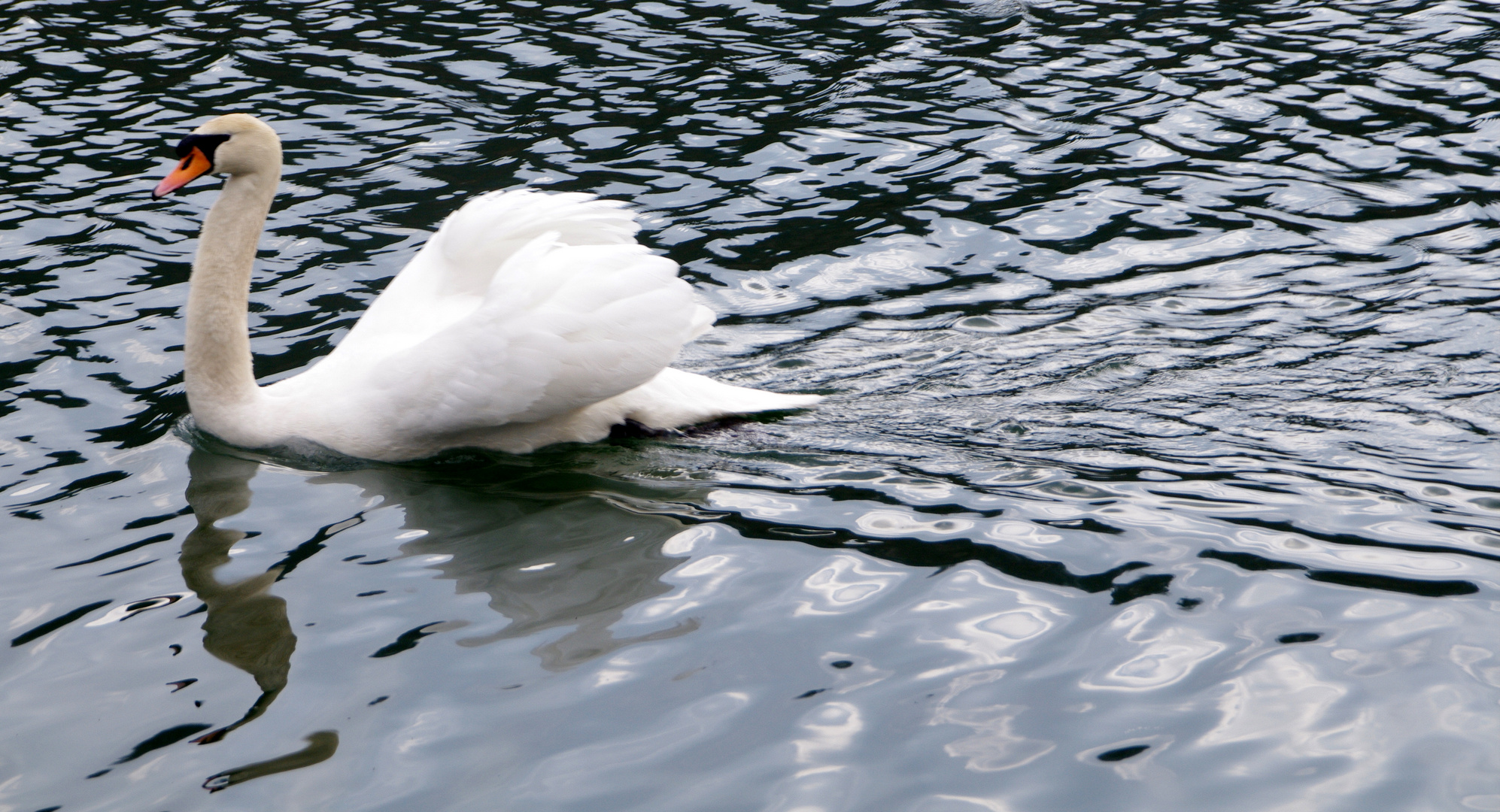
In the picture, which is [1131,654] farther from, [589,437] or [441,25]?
[441,25]

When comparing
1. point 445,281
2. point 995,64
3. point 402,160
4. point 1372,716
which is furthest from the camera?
point 995,64

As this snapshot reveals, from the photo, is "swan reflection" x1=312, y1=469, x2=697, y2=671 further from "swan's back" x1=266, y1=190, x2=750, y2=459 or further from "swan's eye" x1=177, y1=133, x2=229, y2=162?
"swan's eye" x1=177, y1=133, x2=229, y2=162

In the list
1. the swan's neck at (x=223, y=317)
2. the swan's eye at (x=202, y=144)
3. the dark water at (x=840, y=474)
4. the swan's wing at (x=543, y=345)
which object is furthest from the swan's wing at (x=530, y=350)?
the swan's eye at (x=202, y=144)

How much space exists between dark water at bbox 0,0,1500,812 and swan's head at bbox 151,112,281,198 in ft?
3.93

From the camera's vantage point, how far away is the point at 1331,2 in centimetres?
1152

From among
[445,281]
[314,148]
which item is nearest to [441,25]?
[314,148]

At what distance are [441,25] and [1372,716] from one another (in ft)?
33.0

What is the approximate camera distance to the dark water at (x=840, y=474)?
3611mm

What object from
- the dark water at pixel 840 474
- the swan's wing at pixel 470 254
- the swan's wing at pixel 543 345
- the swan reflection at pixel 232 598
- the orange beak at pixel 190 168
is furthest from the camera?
the swan's wing at pixel 470 254

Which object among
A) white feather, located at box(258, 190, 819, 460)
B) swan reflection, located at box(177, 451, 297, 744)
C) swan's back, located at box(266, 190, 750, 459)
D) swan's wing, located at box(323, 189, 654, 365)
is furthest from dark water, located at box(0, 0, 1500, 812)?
swan's wing, located at box(323, 189, 654, 365)

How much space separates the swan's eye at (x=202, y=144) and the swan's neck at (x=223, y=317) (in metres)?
0.16

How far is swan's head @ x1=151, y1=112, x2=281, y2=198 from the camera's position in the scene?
545 centimetres

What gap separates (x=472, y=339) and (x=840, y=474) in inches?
59.5

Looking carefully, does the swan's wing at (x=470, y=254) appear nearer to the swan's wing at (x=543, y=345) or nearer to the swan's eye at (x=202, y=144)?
the swan's wing at (x=543, y=345)
